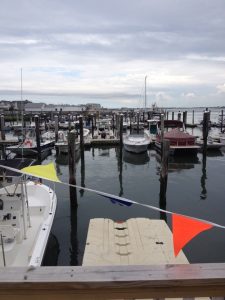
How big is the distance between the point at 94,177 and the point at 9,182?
1406 centimetres

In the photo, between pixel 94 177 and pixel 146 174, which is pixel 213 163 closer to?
pixel 146 174

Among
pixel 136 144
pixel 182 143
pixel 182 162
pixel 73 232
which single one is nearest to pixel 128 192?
pixel 73 232

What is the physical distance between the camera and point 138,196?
18.7m

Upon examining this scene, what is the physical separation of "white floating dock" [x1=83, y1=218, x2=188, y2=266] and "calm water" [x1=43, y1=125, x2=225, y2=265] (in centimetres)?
127

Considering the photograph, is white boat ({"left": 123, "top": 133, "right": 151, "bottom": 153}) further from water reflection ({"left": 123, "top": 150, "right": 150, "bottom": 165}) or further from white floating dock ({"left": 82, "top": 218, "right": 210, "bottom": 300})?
white floating dock ({"left": 82, "top": 218, "right": 210, "bottom": 300})

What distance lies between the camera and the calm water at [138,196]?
11729mm

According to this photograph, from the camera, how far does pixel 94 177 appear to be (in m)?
24.1

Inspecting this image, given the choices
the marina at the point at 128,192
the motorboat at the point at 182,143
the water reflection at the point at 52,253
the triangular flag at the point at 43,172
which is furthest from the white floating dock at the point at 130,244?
the motorboat at the point at 182,143

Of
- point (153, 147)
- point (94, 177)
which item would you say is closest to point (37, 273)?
point (94, 177)

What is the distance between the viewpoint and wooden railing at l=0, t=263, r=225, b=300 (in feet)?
6.04

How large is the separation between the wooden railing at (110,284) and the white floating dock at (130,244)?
235 inches

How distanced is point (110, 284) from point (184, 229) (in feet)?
3.81

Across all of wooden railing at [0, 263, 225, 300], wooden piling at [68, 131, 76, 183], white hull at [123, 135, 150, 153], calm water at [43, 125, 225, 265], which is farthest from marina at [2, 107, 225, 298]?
wooden railing at [0, 263, 225, 300]

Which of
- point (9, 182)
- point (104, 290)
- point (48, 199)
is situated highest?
point (104, 290)
